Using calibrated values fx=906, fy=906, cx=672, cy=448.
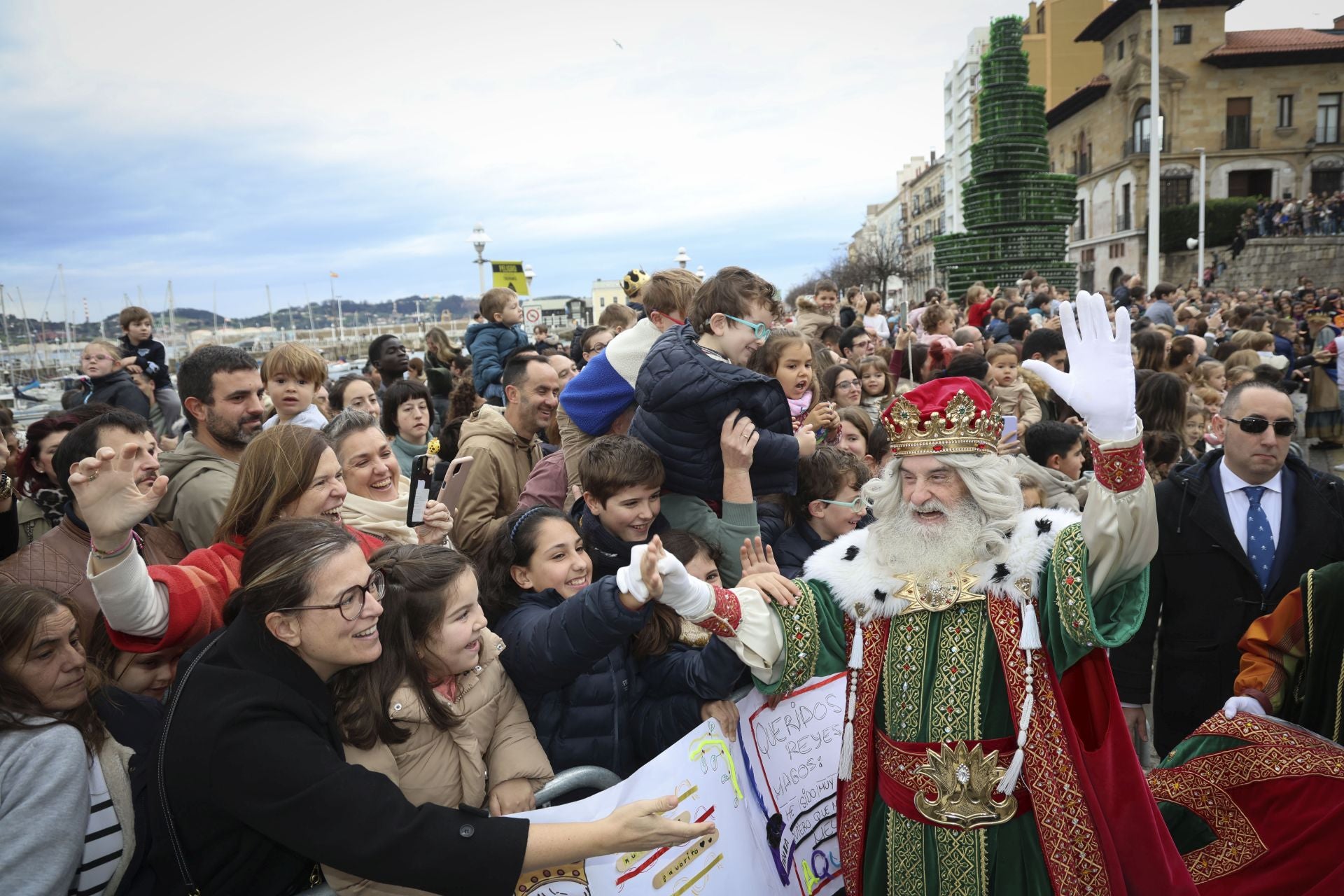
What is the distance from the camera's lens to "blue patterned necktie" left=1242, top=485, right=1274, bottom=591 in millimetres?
4293

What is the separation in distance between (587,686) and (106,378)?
5.77 meters

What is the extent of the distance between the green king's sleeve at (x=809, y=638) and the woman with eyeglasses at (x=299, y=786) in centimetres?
68

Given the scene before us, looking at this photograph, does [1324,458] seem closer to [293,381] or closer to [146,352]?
[293,381]

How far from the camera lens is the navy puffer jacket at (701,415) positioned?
3725 mm

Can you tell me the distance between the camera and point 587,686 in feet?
10.1

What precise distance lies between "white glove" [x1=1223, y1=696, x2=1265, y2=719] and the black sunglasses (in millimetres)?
1356

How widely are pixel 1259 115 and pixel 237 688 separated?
171 ft

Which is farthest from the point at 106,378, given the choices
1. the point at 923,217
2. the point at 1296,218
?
the point at 923,217

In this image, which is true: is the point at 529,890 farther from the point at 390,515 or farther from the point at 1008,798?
the point at 390,515

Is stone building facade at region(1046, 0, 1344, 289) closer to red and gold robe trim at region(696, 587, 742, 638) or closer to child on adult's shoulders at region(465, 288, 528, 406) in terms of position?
child on adult's shoulders at region(465, 288, 528, 406)

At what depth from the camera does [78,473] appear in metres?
2.51

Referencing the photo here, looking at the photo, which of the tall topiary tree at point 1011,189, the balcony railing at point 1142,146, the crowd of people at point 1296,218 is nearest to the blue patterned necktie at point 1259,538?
the tall topiary tree at point 1011,189

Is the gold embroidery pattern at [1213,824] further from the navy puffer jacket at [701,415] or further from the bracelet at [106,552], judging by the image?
the bracelet at [106,552]

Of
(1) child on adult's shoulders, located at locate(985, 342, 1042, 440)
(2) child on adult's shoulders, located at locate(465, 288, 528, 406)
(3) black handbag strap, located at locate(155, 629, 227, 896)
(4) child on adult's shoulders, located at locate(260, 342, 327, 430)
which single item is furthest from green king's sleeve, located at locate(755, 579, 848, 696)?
(2) child on adult's shoulders, located at locate(465, 288, 528, 406)
